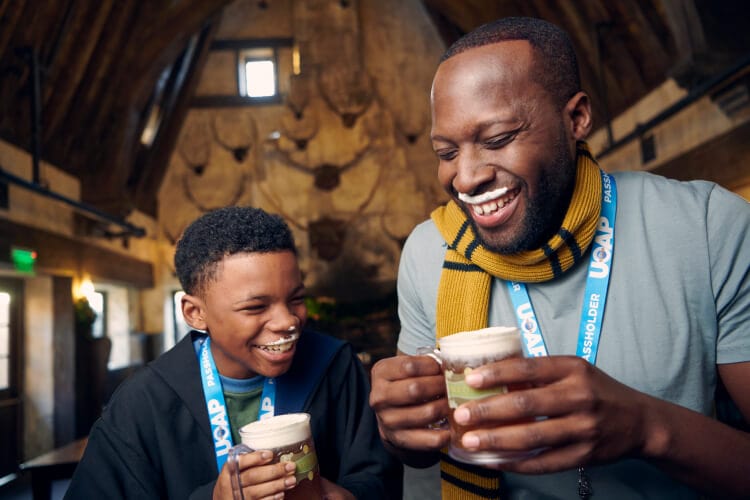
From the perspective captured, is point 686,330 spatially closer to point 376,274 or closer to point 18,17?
point 18,17

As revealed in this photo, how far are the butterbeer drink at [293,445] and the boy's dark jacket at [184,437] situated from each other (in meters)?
0.24

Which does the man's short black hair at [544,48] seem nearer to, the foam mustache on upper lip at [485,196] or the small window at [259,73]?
the foam mustache on upper lip at [485,196]

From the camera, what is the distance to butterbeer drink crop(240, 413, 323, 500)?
1.14 meters

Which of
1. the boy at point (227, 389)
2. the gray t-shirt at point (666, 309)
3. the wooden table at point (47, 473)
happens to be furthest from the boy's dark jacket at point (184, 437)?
the wooden table at point (47, 473)

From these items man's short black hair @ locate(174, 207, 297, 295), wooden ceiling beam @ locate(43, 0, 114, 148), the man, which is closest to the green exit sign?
wooden ceiling beam @ locate(43, 0, 114, 148)

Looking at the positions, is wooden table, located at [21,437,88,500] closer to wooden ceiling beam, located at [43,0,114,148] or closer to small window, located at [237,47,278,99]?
wooden ceiling beam, located at [43,0,114,148]

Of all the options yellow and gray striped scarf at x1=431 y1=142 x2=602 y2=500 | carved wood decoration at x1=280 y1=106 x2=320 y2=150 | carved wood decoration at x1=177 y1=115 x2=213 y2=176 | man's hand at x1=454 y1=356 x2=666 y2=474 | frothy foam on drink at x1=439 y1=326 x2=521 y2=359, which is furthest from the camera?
carved wood decoration at x1=177 y1=115 x2=213 y2=176

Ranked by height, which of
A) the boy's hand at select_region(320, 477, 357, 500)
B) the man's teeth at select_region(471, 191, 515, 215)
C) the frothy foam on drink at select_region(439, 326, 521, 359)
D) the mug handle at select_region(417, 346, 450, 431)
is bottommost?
the boy's hand at select_region(320, 477, 357, 500)

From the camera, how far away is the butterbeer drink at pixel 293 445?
3.74 feet

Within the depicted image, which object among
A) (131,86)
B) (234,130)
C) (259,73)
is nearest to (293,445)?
(131,86)

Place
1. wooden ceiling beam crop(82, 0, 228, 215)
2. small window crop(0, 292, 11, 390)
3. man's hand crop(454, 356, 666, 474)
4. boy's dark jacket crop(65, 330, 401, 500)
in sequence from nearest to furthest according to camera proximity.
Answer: man's hand crop(454, 356, 666, 474), boy's dark jacket crop(65, 330, 401, 500), small window crop(0, 292, 11, 390), wooden ceiling beam crop(82, 0, 228, 215)

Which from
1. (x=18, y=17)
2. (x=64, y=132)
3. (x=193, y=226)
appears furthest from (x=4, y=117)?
(x=193, y=226)

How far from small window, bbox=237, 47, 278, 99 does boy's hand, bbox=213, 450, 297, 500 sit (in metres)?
10.9

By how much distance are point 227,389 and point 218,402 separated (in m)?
0.08
